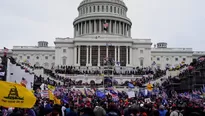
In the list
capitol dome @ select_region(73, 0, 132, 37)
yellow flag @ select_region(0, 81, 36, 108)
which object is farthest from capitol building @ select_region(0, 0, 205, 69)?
yellow flag @ select_region(0, 81, 36, 108)

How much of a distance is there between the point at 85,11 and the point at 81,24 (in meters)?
5.92

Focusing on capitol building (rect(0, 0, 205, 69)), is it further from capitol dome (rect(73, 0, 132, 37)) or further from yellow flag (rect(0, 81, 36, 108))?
yellow flag (rect(0, 81, 36, 108))

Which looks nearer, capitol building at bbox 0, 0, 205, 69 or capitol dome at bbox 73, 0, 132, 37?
capitol building at bbox 0, 0, 205, 69

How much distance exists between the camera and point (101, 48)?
99000 mm

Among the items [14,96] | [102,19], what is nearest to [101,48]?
[102,19]

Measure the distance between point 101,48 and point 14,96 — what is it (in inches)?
3468

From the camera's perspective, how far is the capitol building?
98.4m

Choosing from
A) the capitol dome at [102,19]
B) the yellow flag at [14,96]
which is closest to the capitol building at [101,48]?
the capitol dome at [102,19]

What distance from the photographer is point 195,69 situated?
1874 inches

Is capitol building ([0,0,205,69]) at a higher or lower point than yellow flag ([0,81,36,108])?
higher

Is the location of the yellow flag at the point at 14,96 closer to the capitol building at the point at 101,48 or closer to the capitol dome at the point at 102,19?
the capitol building at the point at 101,48

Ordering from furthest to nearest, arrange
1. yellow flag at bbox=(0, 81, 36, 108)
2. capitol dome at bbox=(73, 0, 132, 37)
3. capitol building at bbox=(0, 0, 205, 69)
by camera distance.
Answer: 1. capitol dome at bbox=(73, 0, 132, 37)
2. capitol building at bbox=(0, 0, 205, 69)
3. yellow flag at bbox=(0, 81, 36, 108)

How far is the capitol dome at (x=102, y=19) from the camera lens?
112 metres

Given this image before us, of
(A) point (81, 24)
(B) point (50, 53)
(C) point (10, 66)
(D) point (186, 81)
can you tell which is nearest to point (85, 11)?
(A) point (81, 24)
